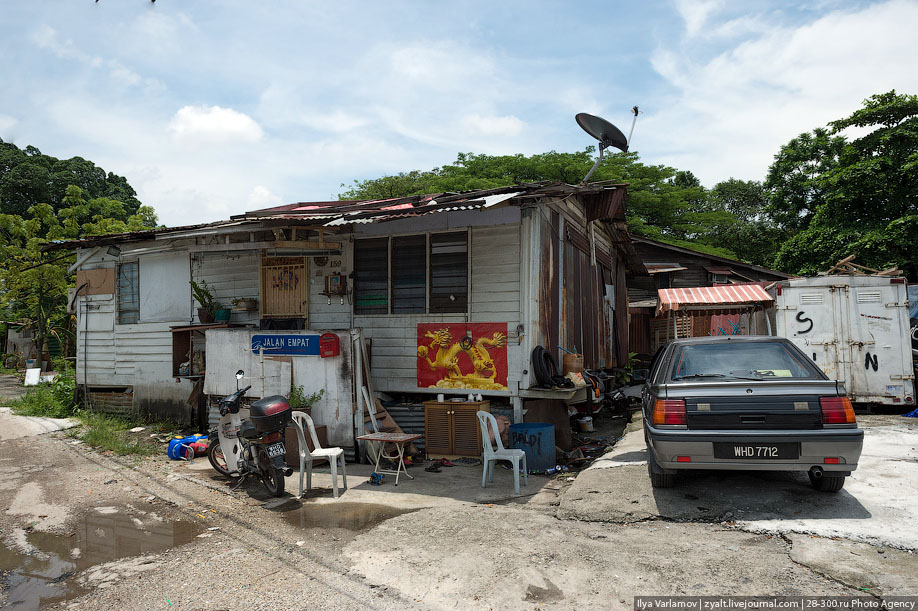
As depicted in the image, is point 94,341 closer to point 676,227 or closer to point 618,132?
point 618,132

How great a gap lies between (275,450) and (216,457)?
1.70m

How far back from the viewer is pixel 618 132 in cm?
892

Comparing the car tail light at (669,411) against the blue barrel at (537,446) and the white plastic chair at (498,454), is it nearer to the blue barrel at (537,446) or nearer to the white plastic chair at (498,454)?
the white plastic chair at (498,454)

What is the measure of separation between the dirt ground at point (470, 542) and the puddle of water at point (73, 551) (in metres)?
0.02

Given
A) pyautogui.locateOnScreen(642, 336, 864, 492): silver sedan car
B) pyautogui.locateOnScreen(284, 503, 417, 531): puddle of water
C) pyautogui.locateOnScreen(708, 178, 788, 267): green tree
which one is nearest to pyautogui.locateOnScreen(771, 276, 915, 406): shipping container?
pyautogui.locateOnScreen(642, 336, 864, 492): silver sedan car

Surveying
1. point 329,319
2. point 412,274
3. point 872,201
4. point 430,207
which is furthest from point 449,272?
point 872,201

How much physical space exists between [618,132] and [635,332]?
12.1 m

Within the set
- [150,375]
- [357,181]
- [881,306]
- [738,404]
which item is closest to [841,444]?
[738,404]

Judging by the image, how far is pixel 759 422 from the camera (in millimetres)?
4629

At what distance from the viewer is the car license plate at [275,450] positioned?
6.35m

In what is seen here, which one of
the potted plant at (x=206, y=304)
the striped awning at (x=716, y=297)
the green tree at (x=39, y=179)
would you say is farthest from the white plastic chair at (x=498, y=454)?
the green tree at (x=39, y=179)

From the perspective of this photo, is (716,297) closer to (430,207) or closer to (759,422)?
(430,207)

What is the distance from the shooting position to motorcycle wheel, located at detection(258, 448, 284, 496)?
6289mm

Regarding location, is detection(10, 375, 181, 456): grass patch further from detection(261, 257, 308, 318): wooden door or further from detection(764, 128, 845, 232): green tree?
detection(764, 128, 845, 232): green tree
